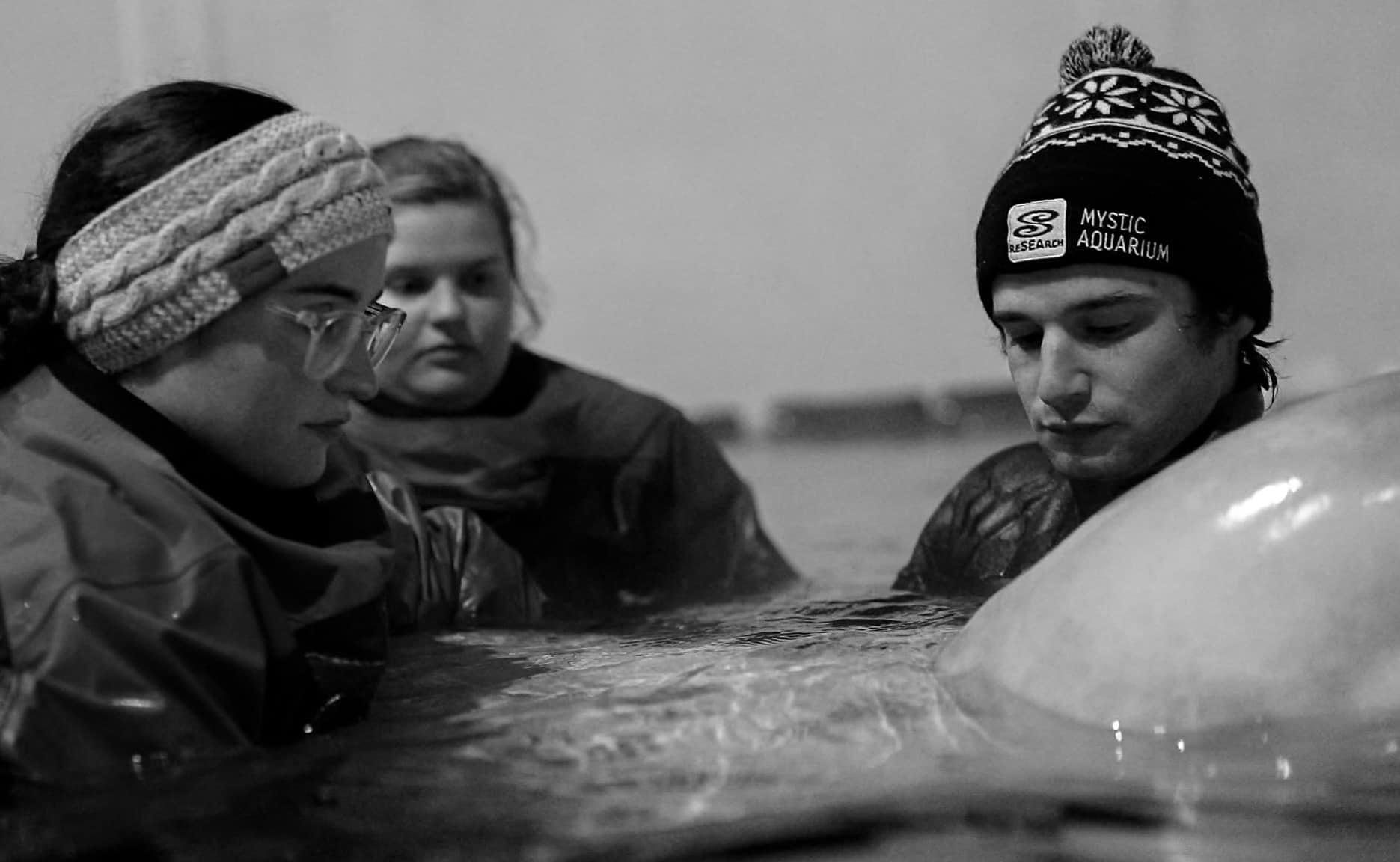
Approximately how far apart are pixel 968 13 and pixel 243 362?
553cm

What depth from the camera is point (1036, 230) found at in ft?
9.84

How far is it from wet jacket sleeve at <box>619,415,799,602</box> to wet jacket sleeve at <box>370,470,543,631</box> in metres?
0.61

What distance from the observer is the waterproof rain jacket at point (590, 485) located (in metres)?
4.12

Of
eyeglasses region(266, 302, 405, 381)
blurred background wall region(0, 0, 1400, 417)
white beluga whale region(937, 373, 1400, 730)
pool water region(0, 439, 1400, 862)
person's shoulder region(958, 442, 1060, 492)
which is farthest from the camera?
blurred background wall region(0, 0, 1400, 417)

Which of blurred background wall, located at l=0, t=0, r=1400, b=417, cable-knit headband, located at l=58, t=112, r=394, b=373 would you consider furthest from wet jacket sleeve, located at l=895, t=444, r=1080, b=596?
blurred background wall, located at l=0, t=0, r=1400, b=417

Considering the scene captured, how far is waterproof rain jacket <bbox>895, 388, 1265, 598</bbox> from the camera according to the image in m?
3.39

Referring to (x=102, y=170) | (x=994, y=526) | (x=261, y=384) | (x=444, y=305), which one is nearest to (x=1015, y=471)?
(x=994, y=526)

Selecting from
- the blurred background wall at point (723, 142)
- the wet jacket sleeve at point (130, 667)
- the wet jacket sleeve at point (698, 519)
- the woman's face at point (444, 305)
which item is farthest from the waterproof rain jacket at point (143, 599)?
the blurred background wall at point (723, 142)

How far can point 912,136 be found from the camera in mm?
7465

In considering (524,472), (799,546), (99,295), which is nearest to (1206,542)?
(99,295)

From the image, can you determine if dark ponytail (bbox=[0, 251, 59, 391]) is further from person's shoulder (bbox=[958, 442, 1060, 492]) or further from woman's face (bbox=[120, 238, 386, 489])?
person's shoulder (bbox=[958, 442, 1060, 492])

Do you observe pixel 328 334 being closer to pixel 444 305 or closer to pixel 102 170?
pixel 102 170

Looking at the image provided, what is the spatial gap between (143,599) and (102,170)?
25.5 inches

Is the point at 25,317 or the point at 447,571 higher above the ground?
the point at 25,317
